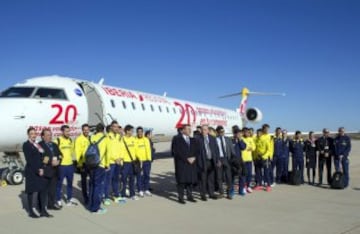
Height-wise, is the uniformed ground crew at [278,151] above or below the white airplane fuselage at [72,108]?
below

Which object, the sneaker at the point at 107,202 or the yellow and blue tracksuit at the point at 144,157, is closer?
the sneaker at the point at 107,202

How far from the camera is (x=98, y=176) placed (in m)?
8.55

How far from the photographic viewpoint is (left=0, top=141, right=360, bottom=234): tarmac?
6875 millimetres

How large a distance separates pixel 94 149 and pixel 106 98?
725 cm

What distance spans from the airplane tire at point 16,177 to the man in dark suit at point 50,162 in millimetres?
3957

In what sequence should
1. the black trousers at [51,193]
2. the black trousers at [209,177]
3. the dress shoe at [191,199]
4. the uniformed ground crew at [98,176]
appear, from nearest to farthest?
the uniformed ground crew at [98,176], the black trousers at [51,193], the dress shoe at [191,199], the black trousers at [209,177]

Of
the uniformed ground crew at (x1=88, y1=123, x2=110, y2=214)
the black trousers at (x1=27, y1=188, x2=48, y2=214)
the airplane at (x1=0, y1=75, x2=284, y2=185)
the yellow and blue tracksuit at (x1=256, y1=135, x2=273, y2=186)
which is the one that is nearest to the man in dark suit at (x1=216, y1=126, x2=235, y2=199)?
the yellow and blue tracksuit at (x1=256, y1=135, x2=273, y2=186)

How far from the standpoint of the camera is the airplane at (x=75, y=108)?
11.8m

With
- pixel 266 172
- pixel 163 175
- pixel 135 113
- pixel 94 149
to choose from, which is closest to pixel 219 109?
pixel 135 113

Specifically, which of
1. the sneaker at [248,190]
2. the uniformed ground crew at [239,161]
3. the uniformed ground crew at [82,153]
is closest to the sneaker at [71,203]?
the uniformed ground crew at [82,153]

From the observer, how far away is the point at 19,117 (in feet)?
38.4

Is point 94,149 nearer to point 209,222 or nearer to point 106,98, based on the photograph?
point 209,222

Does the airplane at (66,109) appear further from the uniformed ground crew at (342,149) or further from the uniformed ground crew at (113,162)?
the uniformed ground crew at (342,149)

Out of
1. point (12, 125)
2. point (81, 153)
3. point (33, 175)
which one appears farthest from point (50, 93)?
point (33, 175)
